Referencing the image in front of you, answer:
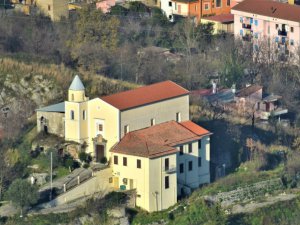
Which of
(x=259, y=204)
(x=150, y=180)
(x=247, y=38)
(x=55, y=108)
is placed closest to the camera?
(x=150, y=180)

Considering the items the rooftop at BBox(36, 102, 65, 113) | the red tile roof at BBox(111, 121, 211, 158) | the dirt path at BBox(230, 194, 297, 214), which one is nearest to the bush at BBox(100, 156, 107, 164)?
the red tile roof at BBox(111, 121, 211, 158)

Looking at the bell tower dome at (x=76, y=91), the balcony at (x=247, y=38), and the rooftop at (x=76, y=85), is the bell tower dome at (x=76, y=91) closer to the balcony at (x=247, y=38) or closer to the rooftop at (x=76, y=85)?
the rooftop at (x=76, y=85)

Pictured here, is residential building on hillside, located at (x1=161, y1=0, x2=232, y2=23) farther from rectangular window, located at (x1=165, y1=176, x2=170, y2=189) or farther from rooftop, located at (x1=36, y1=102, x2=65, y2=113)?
rectangular window, located at (x1=165, y1=176, x2=170, y2=189)

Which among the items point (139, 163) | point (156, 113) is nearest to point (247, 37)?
point (156, 113)

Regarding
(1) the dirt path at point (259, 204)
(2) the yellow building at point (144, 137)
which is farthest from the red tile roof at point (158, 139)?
(1) the dirt path at point (259, 204)

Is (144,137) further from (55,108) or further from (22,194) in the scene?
(55,108)

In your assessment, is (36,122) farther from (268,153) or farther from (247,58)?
(247,58)

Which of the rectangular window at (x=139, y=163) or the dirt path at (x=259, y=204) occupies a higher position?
the rectangular window at (x=139, y=163)
